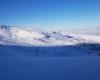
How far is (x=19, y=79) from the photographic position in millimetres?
28531

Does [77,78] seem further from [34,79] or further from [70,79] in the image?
[34,79]

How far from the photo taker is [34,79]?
1128 inches

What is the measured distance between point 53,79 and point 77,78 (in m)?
3.91

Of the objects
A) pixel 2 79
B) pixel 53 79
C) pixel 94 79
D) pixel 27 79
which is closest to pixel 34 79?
pixel 27 79

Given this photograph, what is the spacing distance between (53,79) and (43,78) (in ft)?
5.36

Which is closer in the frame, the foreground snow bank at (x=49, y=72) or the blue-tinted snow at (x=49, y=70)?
the foreground snow bank at (x=49, y=72)

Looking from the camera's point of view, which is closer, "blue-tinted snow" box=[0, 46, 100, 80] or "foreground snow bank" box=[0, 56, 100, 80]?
"foreground snow bank" box=[0, 56, 100, 80]

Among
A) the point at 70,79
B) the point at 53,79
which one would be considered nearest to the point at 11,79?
the point at 53,79

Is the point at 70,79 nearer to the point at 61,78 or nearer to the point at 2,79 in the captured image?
the point at 61,78

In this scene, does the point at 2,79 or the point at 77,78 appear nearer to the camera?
the point at 2,79

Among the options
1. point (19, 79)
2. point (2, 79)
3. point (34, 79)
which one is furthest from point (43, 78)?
point (2, 79)

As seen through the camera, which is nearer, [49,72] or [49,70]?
[49,72]

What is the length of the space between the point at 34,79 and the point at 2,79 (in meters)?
4.58

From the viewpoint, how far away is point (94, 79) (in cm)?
2866
